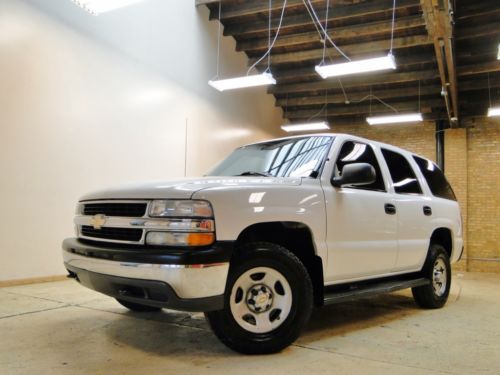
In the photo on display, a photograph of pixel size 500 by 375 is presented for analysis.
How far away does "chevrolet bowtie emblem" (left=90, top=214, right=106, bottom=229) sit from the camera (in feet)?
9.46

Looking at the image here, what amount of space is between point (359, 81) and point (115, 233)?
10.1m

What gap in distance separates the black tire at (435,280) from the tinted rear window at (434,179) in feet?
2.31

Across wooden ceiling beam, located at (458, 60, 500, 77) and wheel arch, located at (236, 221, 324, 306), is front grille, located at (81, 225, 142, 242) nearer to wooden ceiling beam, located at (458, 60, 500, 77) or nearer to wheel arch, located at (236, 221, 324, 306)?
wheel arch, located at (236, 221, 324, 306)

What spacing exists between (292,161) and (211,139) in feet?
20.7

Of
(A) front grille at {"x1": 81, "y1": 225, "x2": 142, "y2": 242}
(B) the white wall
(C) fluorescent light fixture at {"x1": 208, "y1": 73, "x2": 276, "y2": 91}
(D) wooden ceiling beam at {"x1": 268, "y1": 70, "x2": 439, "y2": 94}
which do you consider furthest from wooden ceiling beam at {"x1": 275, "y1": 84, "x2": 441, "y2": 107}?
(A) front grille at {"x1": 81, "y1": 225, "x2": 142, "y2": 242}

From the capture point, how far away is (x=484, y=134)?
1191 cm

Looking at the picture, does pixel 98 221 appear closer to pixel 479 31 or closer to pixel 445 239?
pixel 445 239

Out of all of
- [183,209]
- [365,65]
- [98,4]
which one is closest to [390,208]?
[183,209]

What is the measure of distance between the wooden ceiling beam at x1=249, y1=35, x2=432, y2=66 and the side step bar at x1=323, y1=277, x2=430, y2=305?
6.77m

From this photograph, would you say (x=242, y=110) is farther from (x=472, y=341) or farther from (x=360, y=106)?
(x=472, y=341)

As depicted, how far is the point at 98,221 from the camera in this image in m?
2.92

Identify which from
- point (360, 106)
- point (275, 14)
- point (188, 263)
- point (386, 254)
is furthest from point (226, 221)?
point (360, 106)

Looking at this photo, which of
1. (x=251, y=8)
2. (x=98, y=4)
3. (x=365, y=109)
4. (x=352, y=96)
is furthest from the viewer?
(x=365, y=109)

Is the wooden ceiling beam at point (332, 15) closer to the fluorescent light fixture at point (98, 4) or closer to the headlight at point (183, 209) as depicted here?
the fluorescent light fixture at point (98, 4)
